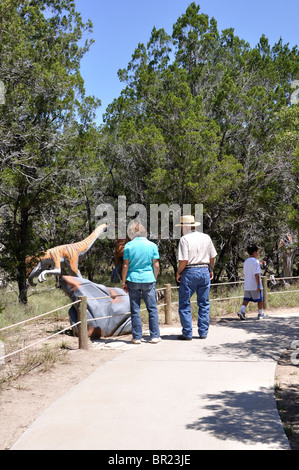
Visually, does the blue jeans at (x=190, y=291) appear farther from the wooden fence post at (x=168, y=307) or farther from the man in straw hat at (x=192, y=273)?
the wooden fence post at (x=168, y=307)

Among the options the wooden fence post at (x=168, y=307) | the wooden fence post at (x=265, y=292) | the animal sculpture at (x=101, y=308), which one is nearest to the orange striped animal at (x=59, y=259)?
the wooden fence post at (x=168, y=307)

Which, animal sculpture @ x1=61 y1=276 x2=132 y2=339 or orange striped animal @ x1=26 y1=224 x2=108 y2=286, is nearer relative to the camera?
animal sculpture @ x1=61 y1=276 x2=132 y2=339

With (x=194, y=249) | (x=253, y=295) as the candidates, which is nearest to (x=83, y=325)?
(x=194, y=249)

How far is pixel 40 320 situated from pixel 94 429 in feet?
23.4

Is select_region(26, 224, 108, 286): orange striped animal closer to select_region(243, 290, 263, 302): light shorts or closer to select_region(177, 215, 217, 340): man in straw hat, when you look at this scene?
select_region(243, 290, 263, 302): light shorts

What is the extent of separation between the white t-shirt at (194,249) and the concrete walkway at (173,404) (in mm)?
1235

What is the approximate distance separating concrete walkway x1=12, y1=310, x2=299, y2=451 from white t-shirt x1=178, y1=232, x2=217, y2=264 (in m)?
1.23

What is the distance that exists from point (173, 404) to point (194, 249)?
10.5 ft

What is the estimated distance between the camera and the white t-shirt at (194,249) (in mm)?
7621

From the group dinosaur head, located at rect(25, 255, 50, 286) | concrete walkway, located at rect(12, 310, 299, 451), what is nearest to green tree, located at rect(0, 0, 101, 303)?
dinosaur head, located at rect(25, 255, 50, 286)

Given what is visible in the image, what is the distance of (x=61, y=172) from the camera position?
45.2 feet

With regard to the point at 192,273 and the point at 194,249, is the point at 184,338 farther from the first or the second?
the point at 194,249

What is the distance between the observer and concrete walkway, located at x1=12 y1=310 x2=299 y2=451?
3906 mm

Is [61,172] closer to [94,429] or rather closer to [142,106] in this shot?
[142,106]
